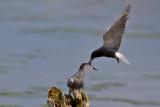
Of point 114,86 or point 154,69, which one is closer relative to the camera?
point 114,86

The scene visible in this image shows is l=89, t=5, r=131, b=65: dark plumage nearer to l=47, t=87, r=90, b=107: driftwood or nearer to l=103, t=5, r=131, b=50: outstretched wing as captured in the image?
l=103, t=5, r=131, b=50: outstretched wing

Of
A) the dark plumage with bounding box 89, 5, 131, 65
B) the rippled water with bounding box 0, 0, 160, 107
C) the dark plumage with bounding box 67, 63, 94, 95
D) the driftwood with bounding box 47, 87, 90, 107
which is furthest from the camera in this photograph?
the rippled water with bounding box 0, 0, 160, 107

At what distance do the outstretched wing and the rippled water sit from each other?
4.38m

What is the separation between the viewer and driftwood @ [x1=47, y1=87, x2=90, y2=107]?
34.9ft

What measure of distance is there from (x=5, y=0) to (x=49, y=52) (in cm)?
1009

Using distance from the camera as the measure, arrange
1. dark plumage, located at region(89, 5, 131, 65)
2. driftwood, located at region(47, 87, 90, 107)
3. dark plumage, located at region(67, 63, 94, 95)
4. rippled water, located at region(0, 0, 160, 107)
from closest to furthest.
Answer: dark plumage, located at region(67, 63, 94, 95) < driftwood, located at region(47, 87, 90, 107) < dark plumage, located at region(89, 5, 131, 65) < rippled water, located at region(0, 0, 160, 107)

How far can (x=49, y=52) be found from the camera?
20000mm

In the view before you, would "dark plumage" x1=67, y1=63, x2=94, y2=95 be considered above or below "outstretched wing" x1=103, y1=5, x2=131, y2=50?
below

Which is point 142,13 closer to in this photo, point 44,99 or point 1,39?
point 1,39

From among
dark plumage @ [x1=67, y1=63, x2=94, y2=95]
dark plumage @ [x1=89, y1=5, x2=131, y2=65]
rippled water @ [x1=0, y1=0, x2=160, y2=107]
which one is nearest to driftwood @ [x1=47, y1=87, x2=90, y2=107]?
dark plumage @ [x1=67, y1=63, x2=94, y2=95]

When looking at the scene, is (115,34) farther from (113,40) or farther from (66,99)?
(66,99)

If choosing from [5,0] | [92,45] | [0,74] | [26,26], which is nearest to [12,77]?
[0,74]

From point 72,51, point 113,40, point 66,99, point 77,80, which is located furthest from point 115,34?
point 72,51

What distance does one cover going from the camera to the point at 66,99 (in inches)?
421
